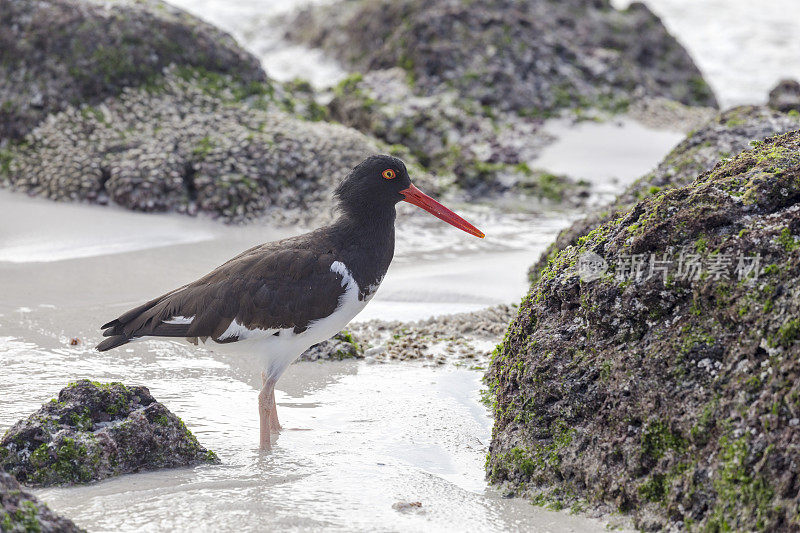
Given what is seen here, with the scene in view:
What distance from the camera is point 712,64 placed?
75.8 feet

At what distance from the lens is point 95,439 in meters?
4.34

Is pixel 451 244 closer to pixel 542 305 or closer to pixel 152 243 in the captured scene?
pixel 152 243

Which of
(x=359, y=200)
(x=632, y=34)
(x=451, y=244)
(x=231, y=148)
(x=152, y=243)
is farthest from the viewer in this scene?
(x=632, y=34)

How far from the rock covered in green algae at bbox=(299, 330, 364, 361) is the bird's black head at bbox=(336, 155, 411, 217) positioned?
1.33 metres

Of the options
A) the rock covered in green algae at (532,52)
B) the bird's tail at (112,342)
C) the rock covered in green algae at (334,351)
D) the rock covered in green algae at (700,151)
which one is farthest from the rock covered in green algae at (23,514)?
the rock covered in green algae at (532,52)

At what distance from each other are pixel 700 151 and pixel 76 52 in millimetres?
8079

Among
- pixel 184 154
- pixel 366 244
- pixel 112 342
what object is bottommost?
pixel 112 342

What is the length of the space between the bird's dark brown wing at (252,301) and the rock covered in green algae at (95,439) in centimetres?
81

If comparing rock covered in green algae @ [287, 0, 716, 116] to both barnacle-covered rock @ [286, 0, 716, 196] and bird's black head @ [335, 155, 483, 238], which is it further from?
bird's black head @ [335, 155, 483, 238]

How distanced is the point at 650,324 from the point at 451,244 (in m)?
5.91

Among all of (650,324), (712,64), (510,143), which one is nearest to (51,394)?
(650,324)

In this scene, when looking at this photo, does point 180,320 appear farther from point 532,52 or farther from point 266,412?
point 532,52

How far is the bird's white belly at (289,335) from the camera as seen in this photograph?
5.32m

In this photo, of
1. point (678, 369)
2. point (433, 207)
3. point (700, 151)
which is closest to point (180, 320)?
point (433, 207)
